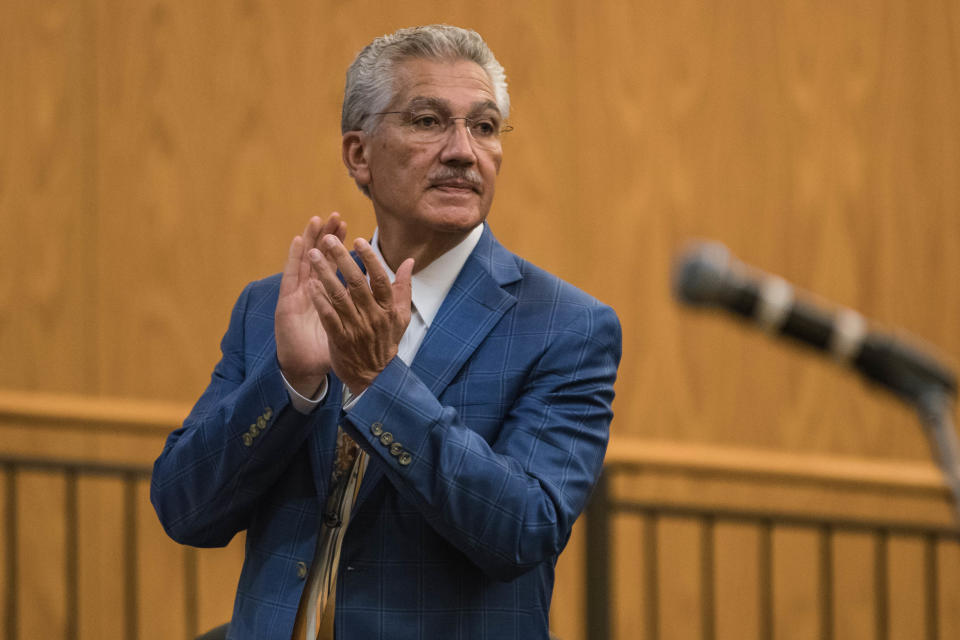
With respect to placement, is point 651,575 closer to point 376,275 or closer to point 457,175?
point 457,175

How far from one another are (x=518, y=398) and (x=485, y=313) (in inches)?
5.4

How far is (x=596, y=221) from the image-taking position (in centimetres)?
390

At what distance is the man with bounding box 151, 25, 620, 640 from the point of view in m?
1.57

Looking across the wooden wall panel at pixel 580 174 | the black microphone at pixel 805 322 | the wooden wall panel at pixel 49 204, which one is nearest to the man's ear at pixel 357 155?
the black microphone at pixel 805 322

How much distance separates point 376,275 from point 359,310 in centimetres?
6

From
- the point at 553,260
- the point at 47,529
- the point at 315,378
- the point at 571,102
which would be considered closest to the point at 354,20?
the point at 571,102

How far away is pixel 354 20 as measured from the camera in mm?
3826

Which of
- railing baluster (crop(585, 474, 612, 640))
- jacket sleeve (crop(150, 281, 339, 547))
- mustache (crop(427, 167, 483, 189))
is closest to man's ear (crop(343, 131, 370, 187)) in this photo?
mustache (crop(427, 167, 483, 189))

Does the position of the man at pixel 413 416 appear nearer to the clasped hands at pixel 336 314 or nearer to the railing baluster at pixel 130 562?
the clasped hands at pixel 336 314

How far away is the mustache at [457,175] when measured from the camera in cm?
179

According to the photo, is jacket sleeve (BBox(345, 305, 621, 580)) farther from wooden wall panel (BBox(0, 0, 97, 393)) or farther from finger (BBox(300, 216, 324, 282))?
wooden wall panel (BBox(0, 0, 97, 393))

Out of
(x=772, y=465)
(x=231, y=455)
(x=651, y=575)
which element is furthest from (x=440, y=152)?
(x=772, y=465)

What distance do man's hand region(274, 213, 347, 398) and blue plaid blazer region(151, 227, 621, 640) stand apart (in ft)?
0.11

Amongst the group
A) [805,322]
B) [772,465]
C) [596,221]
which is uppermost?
[596,221]
